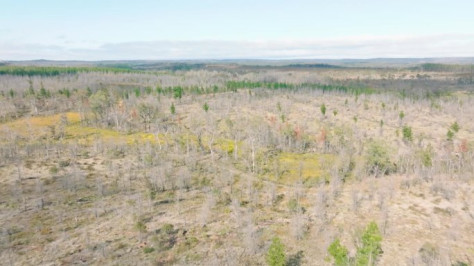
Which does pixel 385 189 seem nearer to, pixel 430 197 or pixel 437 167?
pixel 430 197

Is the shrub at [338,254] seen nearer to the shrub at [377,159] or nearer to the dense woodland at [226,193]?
the dense woodland at [226,193]

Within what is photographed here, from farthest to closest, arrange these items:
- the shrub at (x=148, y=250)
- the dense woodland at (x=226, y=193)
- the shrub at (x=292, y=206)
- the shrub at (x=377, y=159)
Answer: the shrub at (x=377, y=159) → the shrub at (x=292, y=206) → the shrub at (x=148, y=250) → the dense woodland at (x=226, y=193)

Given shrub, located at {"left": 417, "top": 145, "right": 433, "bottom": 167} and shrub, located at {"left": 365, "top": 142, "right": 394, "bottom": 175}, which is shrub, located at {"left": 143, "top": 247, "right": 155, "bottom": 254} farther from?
shrub, located at {"left": 417, "top": 145, "right": 433, "bottom": 167}

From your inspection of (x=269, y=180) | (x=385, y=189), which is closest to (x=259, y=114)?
(x=269, y=180)

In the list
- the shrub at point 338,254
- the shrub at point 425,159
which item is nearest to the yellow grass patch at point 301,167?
the shrub at point 425,159

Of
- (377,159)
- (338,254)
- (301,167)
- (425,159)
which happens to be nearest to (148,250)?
(338,254)

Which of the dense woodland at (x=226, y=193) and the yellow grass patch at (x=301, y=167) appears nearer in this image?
the dense woodland at (x=226, y=193)

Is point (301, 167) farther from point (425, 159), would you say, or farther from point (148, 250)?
point (148, 250)

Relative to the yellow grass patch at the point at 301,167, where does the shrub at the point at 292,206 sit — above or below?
above

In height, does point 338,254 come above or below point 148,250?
above
